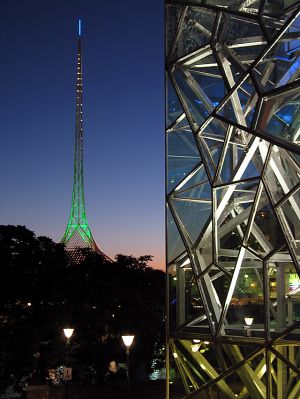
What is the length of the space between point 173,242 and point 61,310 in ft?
71.5

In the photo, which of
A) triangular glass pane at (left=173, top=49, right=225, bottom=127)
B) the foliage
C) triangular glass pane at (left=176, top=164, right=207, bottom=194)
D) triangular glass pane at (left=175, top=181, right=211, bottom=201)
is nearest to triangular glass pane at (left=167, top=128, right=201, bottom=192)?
triangular glass pane at (left=176, top=164, right=207, bottom=194)

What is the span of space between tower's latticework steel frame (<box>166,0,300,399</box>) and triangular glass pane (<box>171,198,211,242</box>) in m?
0.04

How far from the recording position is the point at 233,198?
19875 mm

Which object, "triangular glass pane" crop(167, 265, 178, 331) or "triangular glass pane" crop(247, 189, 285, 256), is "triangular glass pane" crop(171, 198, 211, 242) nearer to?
"triangular glass pane" crop(167, 265, 178, 331)

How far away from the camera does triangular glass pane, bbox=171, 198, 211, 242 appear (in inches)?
798

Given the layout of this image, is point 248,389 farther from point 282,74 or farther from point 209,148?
point 282,74

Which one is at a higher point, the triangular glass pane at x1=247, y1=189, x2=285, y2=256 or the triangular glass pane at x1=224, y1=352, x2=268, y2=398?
the triangular glass pane at x1=247, y1=189, x2=285, y2=256

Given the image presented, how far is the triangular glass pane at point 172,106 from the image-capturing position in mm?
21891

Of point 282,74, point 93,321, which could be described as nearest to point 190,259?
point 282,74

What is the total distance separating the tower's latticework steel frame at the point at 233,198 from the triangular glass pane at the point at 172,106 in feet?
0.15

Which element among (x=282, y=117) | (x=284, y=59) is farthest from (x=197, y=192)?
(x=284, y=59)

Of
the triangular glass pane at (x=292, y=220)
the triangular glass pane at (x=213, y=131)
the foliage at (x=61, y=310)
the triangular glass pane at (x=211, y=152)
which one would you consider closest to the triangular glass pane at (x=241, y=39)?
the triangular glass pane at (x=213, y=131)

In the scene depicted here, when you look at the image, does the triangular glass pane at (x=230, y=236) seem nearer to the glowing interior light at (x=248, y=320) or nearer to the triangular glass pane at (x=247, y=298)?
the triangular glass pane at (x=247, y=298)

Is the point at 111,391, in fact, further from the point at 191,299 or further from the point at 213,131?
Answer: the point at 213,131
